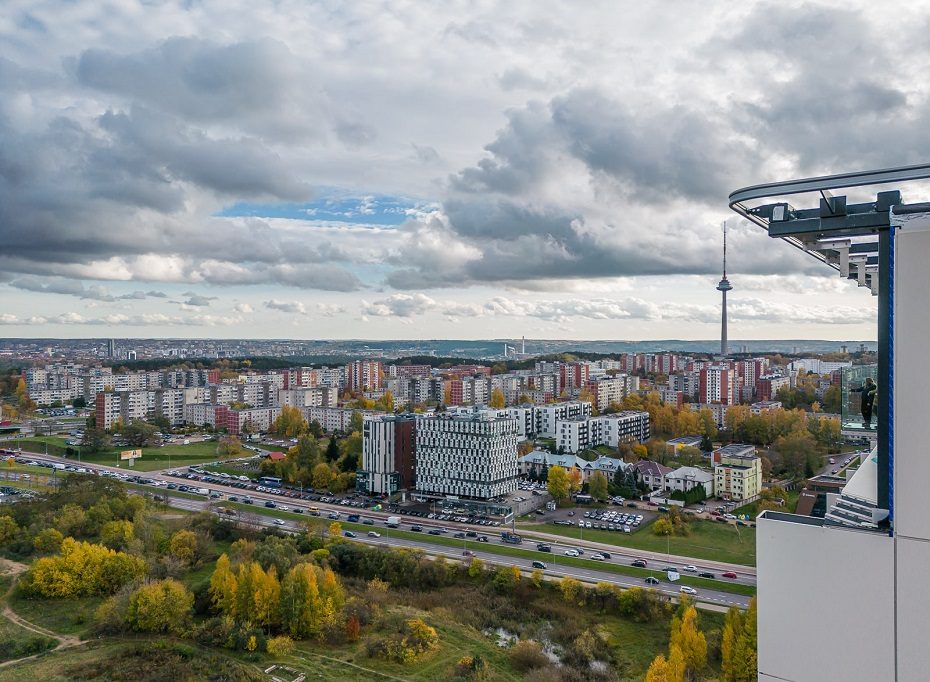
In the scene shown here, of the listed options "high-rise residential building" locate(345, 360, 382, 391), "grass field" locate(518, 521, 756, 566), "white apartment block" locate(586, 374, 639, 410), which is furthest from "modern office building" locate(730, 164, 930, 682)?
"high-rise residential building" locate(345, 360, 382, 391)

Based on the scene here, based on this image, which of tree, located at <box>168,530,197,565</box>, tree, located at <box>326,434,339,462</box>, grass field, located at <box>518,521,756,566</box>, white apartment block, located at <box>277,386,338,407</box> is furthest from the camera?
white apartment block, located at <box>277,386,338,407</box>

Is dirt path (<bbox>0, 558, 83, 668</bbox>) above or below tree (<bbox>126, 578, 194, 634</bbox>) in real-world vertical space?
below

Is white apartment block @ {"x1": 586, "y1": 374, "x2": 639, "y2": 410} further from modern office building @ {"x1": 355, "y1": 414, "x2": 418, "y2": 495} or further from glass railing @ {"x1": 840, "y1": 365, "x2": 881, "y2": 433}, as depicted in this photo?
glass railing @ {"x1": 840, "y1": 365, "x2": 881, "y2": 433}

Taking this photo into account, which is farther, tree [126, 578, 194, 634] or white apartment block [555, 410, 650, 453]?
white apartment block [555, 410, 650, 453]

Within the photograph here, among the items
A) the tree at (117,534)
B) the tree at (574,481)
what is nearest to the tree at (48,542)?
the tree at (117,534)

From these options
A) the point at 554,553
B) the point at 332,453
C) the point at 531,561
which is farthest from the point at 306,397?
the point at 531,561

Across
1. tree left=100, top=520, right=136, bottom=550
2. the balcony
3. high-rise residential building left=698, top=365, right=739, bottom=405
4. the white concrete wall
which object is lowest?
tree left=100, top=520, right=136, bottom=550

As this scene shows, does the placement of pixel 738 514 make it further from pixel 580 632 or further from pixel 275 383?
pixel 275 383

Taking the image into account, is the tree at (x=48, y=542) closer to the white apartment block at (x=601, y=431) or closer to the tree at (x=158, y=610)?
the tree at (x=158, y=610)
